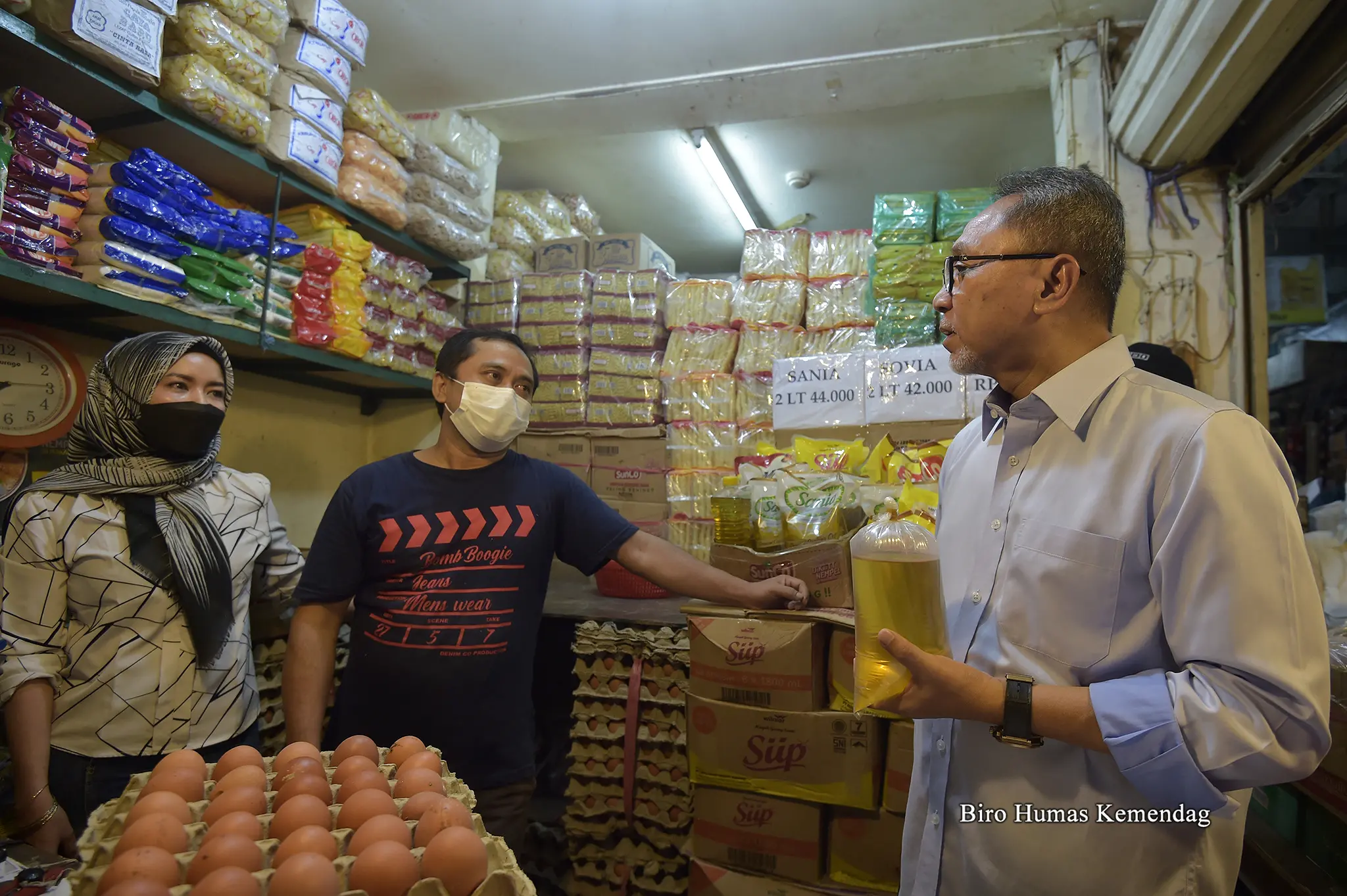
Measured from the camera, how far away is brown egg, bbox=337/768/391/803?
41.4 inches

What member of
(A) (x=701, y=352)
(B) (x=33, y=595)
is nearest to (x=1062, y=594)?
(B) (x=33, y=595)

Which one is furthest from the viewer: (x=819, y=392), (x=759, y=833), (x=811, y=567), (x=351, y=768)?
(x=819, y=392)

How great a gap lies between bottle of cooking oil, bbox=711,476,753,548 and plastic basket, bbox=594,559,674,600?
968mm

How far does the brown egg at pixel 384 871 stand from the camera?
82cm

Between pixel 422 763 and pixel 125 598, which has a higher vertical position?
pixel 125 598

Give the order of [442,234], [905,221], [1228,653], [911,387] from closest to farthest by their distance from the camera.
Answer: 1. [1228,653]
2. [911,387]
3. [905,221]
4. [442,234]

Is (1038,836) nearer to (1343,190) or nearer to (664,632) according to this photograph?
(664,632)

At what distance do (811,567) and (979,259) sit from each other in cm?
99

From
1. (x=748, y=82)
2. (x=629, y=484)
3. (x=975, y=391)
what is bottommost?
(x=629, y=484)

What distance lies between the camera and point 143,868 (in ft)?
2.57

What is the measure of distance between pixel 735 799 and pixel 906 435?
149 centimetres

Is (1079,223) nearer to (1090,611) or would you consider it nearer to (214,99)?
(1090,611)

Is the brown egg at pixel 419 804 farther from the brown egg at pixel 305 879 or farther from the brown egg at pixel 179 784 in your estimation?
the brown egg at pixel 179 784

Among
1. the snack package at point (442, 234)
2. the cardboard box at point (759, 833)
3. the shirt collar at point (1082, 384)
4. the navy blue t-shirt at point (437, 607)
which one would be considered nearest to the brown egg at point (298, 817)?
the navy blue t-shirt at point (437, 607)
